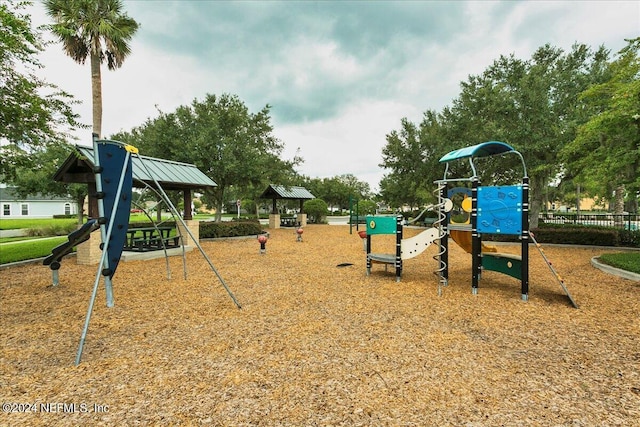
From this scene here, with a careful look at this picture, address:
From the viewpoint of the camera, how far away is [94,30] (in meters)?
14.1

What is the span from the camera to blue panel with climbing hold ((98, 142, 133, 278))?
463cm

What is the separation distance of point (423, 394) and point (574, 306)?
14.1ft

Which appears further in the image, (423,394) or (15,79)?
(15,79)

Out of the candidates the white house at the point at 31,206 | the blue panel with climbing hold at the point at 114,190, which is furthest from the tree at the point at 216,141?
the white house at the point at 31,206

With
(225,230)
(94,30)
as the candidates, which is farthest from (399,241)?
(94,30)

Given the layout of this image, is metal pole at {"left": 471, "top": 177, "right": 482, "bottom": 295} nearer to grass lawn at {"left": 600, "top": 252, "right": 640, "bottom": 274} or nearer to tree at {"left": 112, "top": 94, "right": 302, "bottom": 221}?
grass lawn at {"left": 600, "top": 252, "right": 640, "bottom": 274}

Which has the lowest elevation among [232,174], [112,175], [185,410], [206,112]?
[185,410]

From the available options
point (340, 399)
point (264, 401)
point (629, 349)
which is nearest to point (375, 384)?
point (340, 399)

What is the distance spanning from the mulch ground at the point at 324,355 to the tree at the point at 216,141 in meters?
12.6

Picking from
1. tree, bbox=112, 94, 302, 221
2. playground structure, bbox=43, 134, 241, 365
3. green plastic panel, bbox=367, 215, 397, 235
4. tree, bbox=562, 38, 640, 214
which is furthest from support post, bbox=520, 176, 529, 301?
tree, bbox=112, 94, 302, 221

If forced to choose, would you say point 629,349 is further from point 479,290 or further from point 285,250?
point 285,250

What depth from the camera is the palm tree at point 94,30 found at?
13.9 meters

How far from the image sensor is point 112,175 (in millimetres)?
4711

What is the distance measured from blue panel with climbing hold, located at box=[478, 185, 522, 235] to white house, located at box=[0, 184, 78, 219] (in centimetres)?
5515
